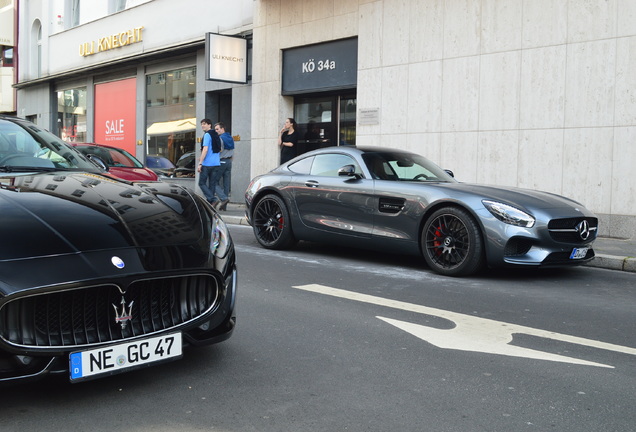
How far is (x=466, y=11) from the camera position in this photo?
44.0 feet

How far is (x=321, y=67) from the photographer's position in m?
16.7

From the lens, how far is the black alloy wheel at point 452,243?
7.24m

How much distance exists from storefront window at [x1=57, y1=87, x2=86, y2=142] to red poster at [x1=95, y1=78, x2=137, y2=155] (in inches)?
54.1

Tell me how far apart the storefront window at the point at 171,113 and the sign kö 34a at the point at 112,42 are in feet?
4.49

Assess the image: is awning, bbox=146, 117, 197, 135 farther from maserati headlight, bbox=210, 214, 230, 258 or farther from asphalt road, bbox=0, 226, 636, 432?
maserati headlight, bbox=210, 214, 230, 258

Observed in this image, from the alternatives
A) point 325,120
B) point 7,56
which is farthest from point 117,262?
point 7,56

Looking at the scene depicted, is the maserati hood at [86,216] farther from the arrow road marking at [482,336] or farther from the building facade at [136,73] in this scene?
the building facade at [136,73]

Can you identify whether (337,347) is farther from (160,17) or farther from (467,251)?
(160,17)

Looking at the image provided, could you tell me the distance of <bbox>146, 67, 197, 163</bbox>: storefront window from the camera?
20.9 m

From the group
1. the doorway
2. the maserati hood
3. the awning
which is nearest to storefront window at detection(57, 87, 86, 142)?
the awning

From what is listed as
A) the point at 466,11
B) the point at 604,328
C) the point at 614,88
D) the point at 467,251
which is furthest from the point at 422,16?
the point at 604,328

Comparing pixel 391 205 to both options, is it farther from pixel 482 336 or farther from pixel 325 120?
pixel 325 120

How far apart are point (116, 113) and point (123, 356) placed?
892 inches

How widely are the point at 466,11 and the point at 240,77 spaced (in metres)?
6.85
